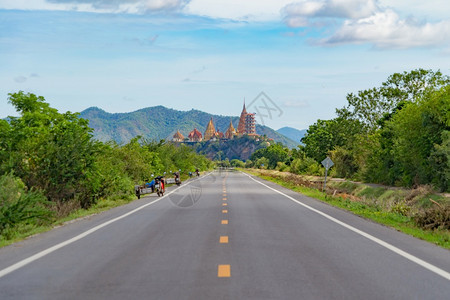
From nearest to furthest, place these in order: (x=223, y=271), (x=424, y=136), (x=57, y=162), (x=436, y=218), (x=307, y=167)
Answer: (x=223, y=271) → (x=436, y=218) → (x=57, y=162) → (x=424, y=136) → (x=307, y=167)

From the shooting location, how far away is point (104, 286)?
762 cm

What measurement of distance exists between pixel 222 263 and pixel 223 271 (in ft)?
2.51

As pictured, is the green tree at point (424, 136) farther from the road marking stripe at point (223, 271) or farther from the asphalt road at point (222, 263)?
the road marking stripe at point (223, 271)

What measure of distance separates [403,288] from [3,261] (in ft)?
21.6

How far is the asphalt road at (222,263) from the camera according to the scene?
7340 mm

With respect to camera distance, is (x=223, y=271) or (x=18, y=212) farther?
(x=18, y=212)

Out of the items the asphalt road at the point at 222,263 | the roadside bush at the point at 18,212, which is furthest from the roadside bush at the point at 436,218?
the roadside bush at the point at 18,212

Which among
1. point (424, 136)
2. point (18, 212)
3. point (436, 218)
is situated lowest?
point (436, 218)

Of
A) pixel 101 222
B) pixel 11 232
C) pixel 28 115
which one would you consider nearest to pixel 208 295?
pixel 11 232

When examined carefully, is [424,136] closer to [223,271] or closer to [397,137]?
[397,137]

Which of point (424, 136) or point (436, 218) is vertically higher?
point (424, 136)

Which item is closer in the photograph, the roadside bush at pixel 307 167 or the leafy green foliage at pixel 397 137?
the leafy green foliage at pixel 397 137

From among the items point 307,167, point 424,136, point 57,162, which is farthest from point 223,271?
point 307,167

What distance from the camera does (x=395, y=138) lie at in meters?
50.5
